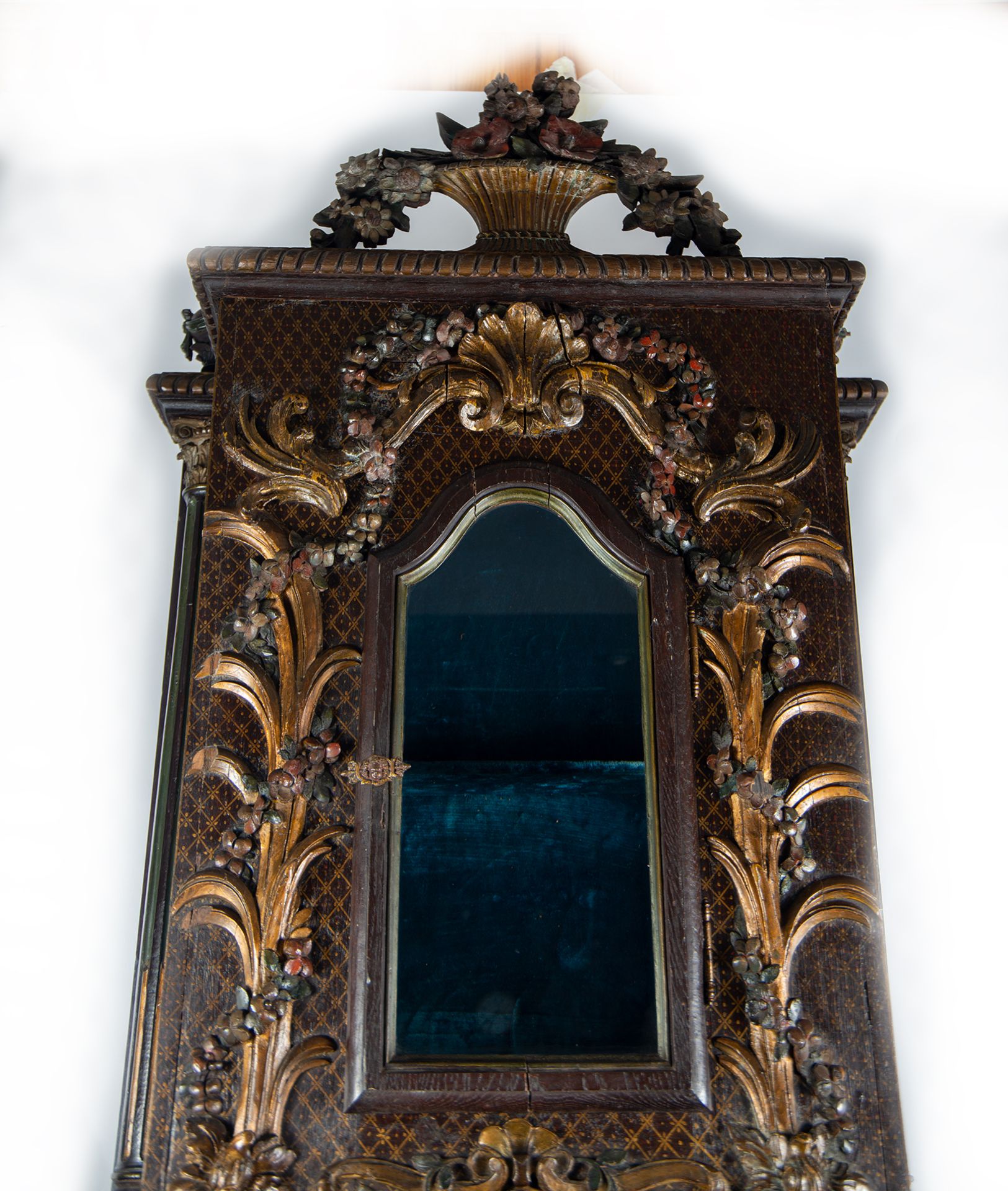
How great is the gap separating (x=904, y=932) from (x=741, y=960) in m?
0.43

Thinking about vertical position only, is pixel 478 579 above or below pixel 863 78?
below

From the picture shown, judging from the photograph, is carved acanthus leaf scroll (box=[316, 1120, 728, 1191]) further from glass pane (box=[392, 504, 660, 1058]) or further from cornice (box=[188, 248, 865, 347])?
cornice (box=[188, 248, 865, 347])

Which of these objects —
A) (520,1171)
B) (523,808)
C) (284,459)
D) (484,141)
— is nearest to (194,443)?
(284,459)

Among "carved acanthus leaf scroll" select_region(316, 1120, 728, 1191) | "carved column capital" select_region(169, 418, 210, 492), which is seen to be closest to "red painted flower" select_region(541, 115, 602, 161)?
"carved column capital" select_region(169, 418, 210, 492)

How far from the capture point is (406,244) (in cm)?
180

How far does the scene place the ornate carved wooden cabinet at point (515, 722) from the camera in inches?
48.3

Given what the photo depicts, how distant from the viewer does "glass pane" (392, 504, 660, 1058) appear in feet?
4.09

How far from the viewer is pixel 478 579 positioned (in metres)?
1.39

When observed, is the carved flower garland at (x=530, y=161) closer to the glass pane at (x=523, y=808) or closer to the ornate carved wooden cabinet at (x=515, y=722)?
the ornate carved wooden cabinet at (x=515, y=722)

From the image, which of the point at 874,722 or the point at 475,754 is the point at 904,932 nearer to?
the point at 874,722

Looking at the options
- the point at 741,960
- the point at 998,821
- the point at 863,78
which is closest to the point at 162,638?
the point at 741,960

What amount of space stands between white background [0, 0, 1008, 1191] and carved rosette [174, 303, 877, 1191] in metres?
0.33

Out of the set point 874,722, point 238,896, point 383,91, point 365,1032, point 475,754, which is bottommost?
point 365,1032

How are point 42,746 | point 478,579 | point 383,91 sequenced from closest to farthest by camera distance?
point 478,579, point 42,746, point 383,91
